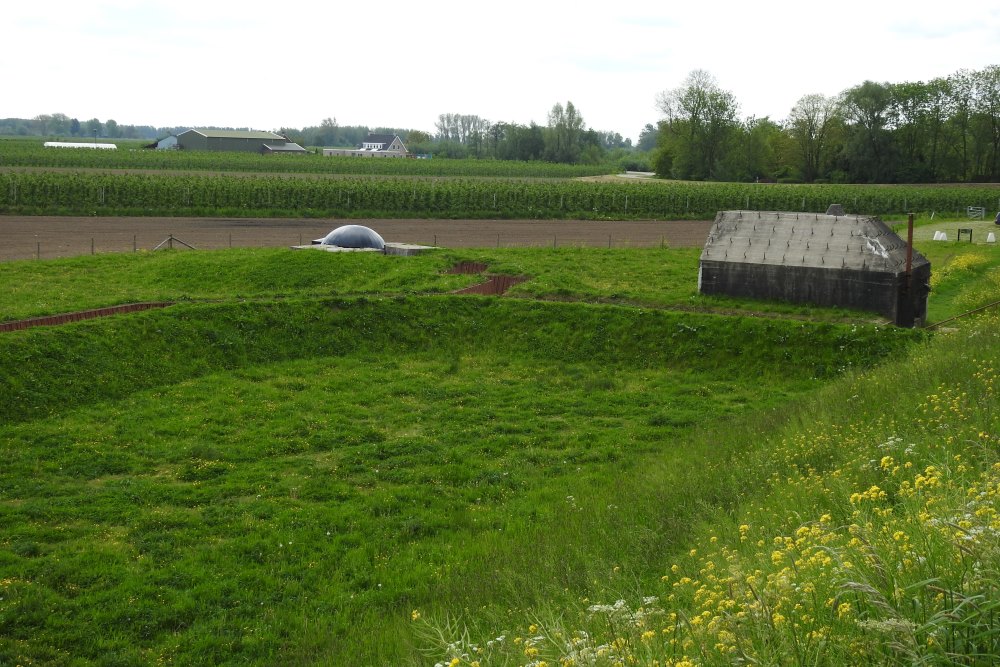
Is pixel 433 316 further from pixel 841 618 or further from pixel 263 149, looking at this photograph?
pixel 263 149

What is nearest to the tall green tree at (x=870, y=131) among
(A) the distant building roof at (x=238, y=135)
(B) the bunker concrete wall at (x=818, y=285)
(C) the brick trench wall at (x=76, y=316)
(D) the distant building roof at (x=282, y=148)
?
(D) the distant building roof at (x=282, y=148)

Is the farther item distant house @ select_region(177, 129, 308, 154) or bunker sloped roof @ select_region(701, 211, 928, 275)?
distant house @ select_region(177, 129, 308, 154)

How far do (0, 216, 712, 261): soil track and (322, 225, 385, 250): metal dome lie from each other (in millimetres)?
7988

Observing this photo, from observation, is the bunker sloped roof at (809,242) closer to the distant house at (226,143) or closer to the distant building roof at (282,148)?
the distant building roof at (282,148)

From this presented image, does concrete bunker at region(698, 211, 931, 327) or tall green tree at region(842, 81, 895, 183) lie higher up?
tall green tree at region(842, 81, 895, 183)

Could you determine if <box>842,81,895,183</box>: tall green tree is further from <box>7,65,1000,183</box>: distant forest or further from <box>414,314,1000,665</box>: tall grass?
<box>414,314,1000,665</box>: tall grass

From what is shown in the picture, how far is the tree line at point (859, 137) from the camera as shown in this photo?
108 metres

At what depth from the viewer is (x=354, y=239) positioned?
41.8 metres

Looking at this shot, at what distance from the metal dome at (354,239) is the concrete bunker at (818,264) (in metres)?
15.5

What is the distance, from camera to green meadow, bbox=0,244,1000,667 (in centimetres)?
838

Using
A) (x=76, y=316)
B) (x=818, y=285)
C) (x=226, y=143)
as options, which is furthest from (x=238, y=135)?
(x=818, y=285)

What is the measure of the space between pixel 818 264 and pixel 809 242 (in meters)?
1.08

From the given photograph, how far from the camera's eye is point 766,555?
9492 millimetres

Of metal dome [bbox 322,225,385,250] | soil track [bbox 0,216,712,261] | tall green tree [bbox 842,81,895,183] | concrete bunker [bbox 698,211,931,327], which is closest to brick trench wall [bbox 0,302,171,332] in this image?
metal dome [bbox 322,225,385,250]
